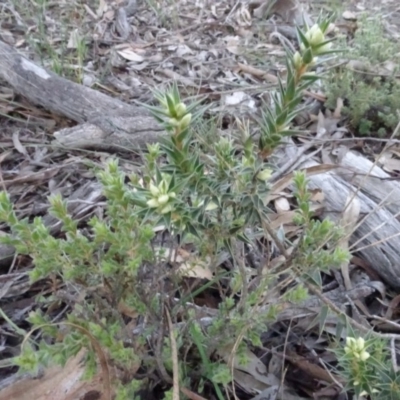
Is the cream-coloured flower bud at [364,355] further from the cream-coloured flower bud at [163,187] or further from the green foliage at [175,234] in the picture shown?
the cream-coloured flower bud at [163,187]

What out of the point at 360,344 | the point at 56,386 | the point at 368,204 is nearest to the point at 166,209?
the point at 360,344

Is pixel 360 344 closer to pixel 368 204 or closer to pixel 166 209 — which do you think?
pixel 166 209

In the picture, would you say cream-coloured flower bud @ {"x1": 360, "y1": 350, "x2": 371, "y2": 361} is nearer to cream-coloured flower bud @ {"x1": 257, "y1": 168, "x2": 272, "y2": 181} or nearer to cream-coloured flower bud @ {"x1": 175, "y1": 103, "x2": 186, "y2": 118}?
cream-coloured flower bud @ {"x1": 257, "y1": 168, "x2": 272, "y2": 181}

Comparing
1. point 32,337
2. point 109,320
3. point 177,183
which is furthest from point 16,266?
point 177,183

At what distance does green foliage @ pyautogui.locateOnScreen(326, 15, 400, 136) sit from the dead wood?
820 mm

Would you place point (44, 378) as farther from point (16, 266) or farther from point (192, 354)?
point (16, 266)

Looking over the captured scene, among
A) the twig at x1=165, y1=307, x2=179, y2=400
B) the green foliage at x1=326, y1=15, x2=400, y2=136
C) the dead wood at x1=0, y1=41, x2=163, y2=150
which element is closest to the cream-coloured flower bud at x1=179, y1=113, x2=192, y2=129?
the twig at x1=165, y1=307, x2=179, y2=400

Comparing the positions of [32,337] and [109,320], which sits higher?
[109,320]

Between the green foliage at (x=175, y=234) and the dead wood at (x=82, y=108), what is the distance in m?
1.03

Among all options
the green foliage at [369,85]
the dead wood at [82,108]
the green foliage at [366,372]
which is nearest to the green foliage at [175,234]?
the green foliage at [366,372]

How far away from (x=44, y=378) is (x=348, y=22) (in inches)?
111

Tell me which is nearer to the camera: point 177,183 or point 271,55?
point 177,183

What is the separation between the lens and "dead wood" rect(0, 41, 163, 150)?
237 cm

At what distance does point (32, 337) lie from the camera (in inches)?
66.7
